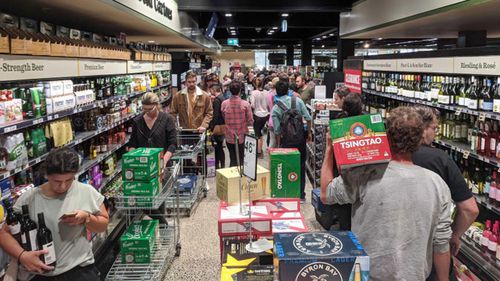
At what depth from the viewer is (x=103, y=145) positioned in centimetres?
546

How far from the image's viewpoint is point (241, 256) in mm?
2078

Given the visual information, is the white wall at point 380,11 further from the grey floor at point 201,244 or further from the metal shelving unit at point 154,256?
the metal shelving unit at point 154,256

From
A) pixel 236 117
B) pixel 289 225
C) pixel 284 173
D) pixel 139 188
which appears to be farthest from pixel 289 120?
pixel 289 225

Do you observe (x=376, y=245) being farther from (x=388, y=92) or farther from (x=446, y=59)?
(x=388, y=92)

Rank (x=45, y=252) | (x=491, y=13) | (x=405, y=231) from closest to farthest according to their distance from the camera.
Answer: (x=405, y=231)
(x=45, y=252)
(x=491, y=13)

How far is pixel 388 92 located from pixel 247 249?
521 cm

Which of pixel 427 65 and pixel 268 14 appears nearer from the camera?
pixel 427 65

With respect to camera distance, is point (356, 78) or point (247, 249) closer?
point (247, 249)

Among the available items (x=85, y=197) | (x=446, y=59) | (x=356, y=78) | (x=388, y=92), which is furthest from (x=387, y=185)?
(x=356, y=78)

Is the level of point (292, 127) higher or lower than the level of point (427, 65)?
lower

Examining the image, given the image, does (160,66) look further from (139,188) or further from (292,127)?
(139,188)

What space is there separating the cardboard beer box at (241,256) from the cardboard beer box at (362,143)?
561mm

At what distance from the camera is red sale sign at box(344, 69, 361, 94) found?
795cm

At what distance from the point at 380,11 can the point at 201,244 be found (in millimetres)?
5187
